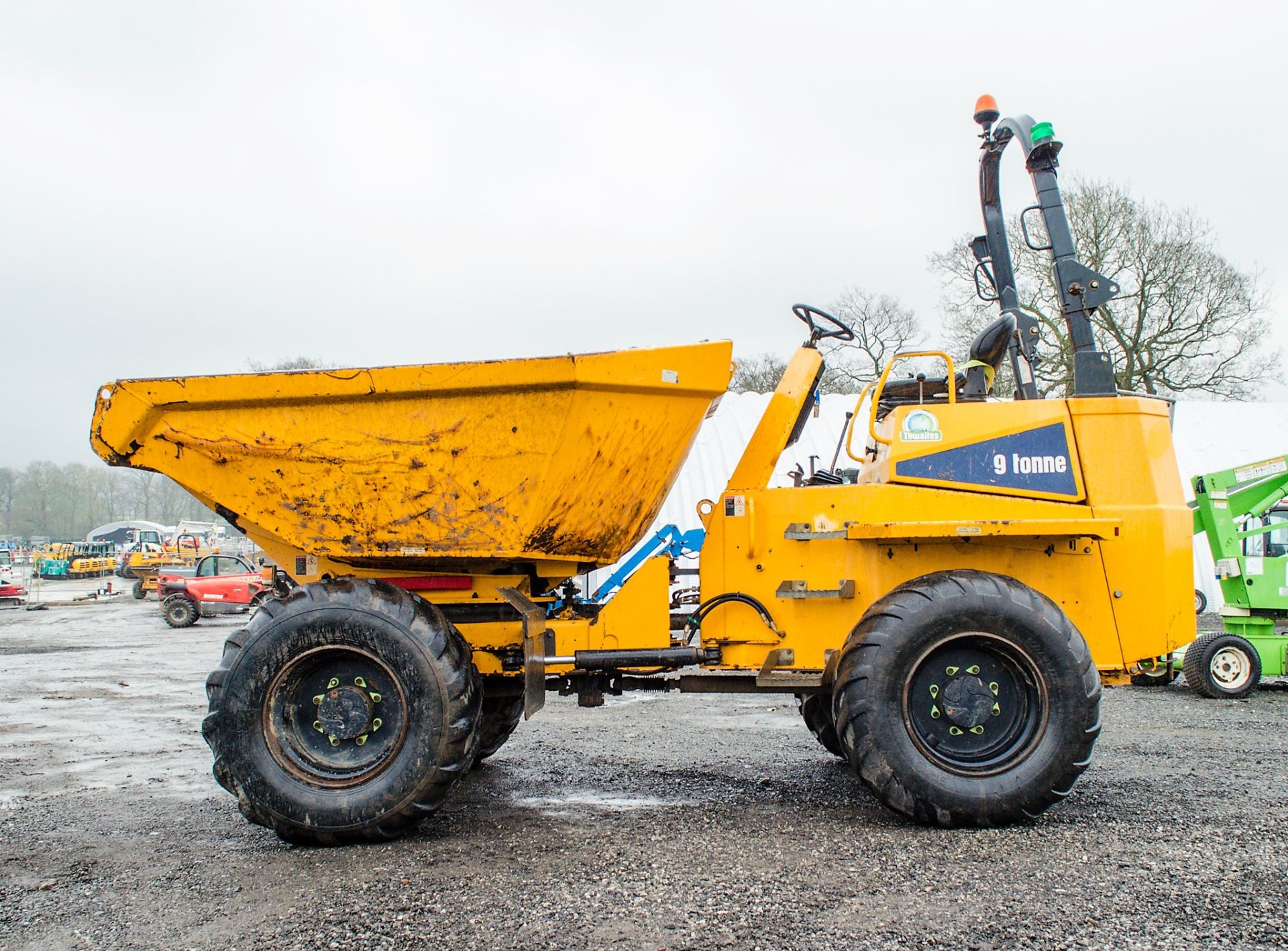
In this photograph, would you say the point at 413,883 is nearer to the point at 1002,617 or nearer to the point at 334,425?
the point at 334,425

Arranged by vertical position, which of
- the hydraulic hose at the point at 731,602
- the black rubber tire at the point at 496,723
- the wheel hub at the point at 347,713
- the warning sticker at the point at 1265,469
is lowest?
the black rubber tire at the point at 496,723

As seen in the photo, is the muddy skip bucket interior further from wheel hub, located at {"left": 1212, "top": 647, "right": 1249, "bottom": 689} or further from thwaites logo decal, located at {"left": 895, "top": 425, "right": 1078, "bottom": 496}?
wheel hub, located at {"left": 1212, "top": 647, "right": 1249, "bottom": 689}

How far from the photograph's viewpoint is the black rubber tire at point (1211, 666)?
9016 millimetres

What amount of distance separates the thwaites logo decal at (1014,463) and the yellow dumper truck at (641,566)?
11mm

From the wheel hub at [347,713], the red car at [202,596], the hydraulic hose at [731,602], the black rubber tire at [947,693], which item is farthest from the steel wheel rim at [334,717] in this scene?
the red car at [202,596]

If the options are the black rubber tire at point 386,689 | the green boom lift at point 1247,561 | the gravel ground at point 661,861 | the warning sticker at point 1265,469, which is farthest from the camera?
the warning sticker at point 1265,469

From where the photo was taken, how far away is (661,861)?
150 inches

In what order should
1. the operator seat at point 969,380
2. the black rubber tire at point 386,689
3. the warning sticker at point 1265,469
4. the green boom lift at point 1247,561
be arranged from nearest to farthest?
the black rubber tire at point 386,689, the operator seat at point 969,380, the green boom lift at point 1247,561, the warning sticker at point 1265,469

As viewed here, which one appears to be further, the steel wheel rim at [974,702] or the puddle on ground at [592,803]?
the puddle on ground at [592,803]

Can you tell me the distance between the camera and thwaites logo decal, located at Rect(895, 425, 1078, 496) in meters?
4.68

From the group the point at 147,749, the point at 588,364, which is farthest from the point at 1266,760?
the point at 147,749

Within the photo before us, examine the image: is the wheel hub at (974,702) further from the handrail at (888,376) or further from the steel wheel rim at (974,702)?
the handrail at (888,376)

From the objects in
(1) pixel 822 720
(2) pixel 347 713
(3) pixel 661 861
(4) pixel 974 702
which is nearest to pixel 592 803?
(3) pixel 661 861

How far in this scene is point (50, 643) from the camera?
53.8ft
